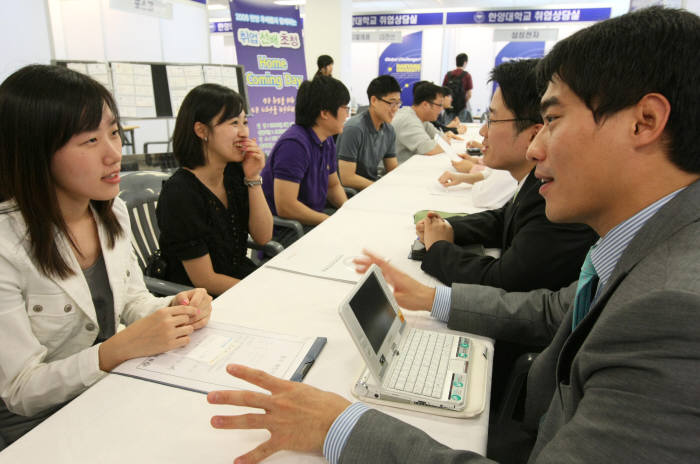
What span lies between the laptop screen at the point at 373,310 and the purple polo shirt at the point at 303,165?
163 cm

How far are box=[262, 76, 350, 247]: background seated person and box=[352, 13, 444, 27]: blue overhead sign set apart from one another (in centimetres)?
957

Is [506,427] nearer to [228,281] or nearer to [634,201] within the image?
[634,201]

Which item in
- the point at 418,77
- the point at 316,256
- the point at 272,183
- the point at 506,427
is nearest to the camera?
the point at 506,427

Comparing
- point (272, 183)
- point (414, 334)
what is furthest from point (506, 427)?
point (272, 183)

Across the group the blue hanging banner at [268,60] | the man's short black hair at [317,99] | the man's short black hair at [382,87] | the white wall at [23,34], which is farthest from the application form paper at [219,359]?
the white wall at [23,34]

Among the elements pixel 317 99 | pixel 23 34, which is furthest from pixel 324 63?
pixel 317 99

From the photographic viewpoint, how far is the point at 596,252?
77cm

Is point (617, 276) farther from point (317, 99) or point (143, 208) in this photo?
point (317, 99)

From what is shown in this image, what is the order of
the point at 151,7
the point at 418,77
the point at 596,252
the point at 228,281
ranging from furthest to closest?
the point at 418,77, the point at 151,7, the point at 228,281, the point at 596,252

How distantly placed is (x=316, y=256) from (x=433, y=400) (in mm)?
832

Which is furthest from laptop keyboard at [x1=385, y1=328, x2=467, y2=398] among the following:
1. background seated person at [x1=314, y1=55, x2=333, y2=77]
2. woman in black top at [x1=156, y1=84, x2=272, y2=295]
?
background seated person at [x1=314, y1=55, x2=333, y2=77]

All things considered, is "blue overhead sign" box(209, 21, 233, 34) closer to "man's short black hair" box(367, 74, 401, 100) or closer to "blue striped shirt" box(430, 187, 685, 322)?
"man's short black hair" box(367, 74, 401, 100)

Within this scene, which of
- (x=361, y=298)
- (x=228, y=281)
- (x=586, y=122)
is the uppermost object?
(x=586, y=122)

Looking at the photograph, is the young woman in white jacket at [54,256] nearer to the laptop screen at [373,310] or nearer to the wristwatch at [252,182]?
the laptop screen at [373,310]
